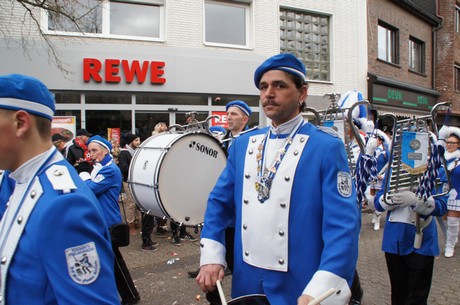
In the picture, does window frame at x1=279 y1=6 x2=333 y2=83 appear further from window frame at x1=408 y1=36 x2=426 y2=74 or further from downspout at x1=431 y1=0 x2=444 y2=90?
downspout at x1=431 y1=0 x2=444 y2=90

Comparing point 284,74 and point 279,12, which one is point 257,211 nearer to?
point 284,74

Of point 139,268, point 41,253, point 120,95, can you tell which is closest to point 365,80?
point 120,95

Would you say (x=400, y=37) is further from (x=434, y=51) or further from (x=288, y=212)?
(x=288, y=212)

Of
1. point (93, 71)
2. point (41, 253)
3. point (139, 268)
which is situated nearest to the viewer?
point (41, 253)

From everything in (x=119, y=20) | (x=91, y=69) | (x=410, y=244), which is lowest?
(x=410, y=244)

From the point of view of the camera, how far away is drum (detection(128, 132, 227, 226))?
432 cm

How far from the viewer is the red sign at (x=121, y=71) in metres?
11.2

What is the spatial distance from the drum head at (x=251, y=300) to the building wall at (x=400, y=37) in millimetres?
16115

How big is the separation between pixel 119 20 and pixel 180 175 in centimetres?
904

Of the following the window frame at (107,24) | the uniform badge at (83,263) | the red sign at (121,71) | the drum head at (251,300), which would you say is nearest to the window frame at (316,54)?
the window frame at (107,24)

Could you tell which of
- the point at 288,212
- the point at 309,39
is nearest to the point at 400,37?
the point at 309,39

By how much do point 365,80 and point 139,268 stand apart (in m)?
13.2

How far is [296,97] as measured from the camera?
214 centimetres

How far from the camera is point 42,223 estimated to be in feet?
4.32
